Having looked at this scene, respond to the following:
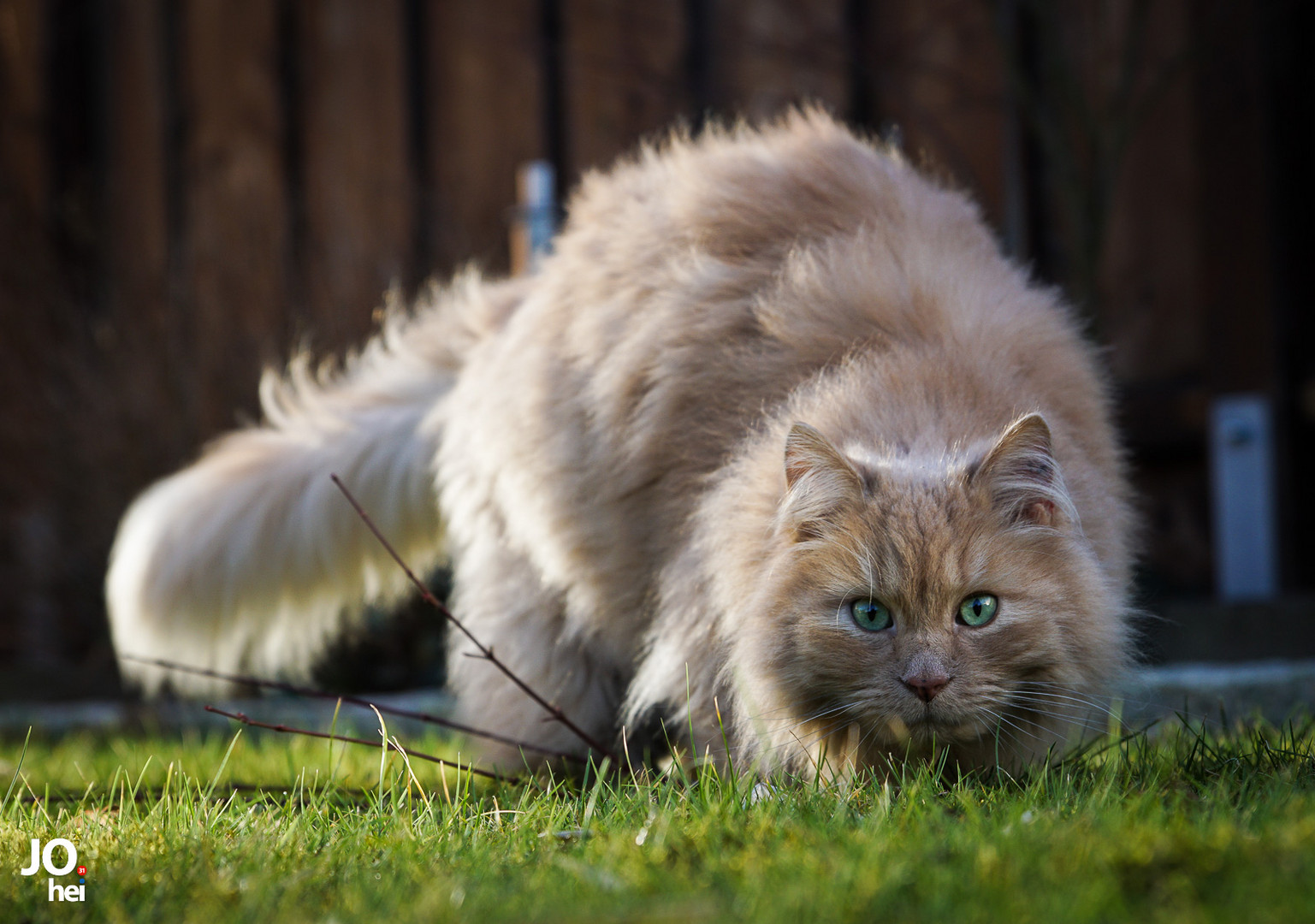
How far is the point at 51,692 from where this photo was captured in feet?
18.3

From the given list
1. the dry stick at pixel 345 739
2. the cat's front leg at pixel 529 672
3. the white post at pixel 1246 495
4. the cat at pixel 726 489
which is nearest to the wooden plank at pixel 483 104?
the cat at pixel 726 489

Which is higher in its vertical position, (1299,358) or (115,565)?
(1299,358)

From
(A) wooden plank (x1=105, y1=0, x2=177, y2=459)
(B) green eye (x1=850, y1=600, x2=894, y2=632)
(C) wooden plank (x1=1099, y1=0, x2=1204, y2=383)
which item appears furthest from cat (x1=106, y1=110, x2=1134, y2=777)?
(A) wooden plank (x1=105, y1=0, x2=177, y2=459)

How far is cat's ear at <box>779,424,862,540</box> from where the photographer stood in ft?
7.34

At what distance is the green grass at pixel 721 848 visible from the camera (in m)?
1.46

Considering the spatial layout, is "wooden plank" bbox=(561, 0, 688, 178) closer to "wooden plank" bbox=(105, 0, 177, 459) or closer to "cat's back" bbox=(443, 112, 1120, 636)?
"wooden plank" bbox=(105, 0, 177, 459)

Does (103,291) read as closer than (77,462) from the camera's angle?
No

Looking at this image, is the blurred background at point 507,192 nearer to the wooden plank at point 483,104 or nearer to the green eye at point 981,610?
the wooden plank at point 483,104

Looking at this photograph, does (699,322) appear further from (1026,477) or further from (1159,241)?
(1159,241)

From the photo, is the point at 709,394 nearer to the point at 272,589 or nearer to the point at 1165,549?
the point at 272,589

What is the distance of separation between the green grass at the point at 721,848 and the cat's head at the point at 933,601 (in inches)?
5.2

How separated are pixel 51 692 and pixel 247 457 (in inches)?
106

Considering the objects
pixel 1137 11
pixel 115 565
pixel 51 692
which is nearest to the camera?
pixel 115 565

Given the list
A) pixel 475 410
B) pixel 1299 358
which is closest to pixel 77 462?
pixel 475 410
